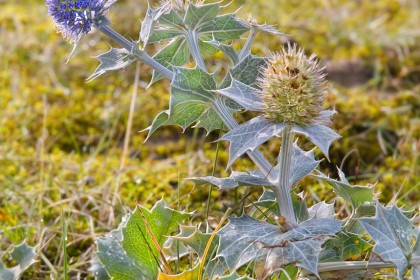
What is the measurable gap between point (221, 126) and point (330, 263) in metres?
0.55

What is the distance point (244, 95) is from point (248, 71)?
235 millimetres

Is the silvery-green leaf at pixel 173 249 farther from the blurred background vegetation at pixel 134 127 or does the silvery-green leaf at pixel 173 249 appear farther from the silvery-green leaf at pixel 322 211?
the silvery-green leaf at pixel 322 211

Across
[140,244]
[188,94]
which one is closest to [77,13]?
[188,94]

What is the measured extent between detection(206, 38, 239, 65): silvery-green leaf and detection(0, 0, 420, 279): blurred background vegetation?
0.39 m

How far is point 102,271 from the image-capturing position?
90.2 inches

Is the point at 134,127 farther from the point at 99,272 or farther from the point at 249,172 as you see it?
the point at 249,172

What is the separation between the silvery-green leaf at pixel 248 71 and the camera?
200 cm

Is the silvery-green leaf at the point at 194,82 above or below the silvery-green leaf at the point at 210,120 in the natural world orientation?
above

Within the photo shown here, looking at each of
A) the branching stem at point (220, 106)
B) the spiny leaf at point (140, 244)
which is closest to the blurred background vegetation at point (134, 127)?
the spiny leaf at point (140, 244)

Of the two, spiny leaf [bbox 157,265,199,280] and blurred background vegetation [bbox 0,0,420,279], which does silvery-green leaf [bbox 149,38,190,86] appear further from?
spiny leaf [bbox 157,265,199,280]

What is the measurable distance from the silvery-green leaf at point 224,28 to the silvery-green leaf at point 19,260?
97 cm

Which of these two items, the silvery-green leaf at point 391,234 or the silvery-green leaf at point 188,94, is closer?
the silvery-green leaf at point 391,234

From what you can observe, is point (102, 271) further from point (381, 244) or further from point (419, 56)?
point (419, 56)

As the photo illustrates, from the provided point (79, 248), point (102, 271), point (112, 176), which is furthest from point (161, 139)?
point (102, 271)
